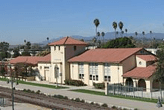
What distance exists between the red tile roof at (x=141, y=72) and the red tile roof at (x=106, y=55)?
2.04 m

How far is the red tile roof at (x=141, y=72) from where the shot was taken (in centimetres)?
3495

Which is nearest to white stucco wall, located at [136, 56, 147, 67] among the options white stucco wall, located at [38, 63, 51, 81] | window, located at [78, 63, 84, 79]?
window, located at [78, 63, 84, 79]

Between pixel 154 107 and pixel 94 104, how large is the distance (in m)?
5.46

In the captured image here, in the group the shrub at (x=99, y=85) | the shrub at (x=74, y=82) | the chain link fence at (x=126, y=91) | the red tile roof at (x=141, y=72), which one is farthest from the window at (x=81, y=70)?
the chain link fence at (x=126, y=91)

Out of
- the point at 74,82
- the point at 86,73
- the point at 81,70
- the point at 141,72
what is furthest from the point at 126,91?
the point at 74,82

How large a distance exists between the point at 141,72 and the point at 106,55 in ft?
25.3

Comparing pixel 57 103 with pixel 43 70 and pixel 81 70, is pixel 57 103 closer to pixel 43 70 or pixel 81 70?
pixel 81 70

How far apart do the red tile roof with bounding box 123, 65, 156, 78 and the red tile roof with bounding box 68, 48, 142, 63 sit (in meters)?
2.04

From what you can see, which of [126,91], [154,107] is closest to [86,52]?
[126,91]

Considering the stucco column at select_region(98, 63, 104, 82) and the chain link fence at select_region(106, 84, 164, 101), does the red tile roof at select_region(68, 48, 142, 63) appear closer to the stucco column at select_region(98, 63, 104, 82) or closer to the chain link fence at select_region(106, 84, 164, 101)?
the stucco column at select_region(98, 63, 104, 82)

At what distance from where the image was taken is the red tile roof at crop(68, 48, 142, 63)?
3975 cm

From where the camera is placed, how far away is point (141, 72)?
119 feet

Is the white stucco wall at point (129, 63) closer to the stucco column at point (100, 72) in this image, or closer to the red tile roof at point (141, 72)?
the red tile roof at point (141, 72)

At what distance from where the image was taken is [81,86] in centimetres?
4316
